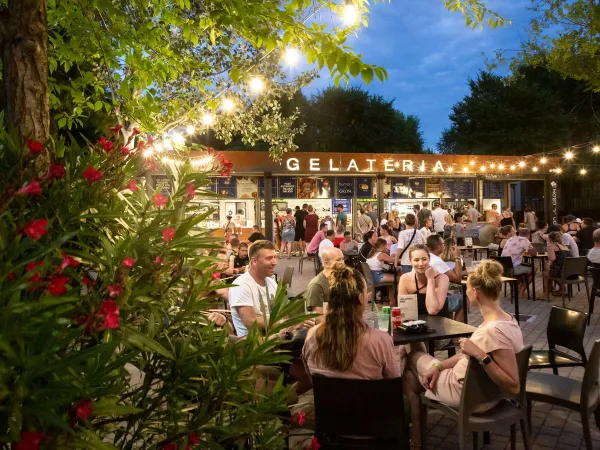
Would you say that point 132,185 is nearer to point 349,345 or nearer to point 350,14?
point 349,345

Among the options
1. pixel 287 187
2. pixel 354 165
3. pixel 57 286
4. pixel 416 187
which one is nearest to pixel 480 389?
pixel 57 286

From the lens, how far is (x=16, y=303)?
1.11 metres

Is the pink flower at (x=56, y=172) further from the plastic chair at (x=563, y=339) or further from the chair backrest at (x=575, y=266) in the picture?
the chair backrest at (x=575, y=266)

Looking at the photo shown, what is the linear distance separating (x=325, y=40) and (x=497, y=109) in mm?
29566

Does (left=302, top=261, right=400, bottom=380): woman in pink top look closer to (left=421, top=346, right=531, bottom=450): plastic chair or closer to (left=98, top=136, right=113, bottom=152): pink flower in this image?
(left=421, top=346, right=531, bottom=450): plastic chair

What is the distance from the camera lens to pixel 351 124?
35688 millimetres

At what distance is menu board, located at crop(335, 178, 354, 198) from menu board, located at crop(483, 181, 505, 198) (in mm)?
6057

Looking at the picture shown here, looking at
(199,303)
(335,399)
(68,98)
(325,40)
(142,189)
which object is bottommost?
(335,399)

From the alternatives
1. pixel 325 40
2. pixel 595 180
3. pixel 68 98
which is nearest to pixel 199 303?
pixel 325 40

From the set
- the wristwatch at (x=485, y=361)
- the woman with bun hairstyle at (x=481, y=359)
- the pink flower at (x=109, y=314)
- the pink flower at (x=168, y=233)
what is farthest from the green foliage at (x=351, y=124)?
the pink flower at (x=109, y=314)

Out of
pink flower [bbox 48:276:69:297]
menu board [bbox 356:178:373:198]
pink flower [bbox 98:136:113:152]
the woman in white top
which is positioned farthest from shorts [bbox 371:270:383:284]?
menu board [bbox 356:178:373:198]

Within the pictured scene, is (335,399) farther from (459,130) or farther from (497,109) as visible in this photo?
(459,130)

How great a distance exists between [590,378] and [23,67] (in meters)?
3.69

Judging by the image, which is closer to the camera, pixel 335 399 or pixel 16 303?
pixel 16 303
